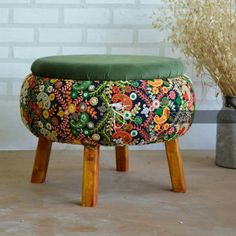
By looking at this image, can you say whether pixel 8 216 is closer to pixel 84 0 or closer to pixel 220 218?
pixel 220 218

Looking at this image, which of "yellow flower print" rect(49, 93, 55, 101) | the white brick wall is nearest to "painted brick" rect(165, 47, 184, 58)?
the white brick wall

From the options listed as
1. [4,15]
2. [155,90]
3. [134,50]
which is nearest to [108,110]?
[155,90]

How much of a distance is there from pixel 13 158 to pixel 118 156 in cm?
45

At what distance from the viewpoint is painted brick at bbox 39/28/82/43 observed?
8.08 feet

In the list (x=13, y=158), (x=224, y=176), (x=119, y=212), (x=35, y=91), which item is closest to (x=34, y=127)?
(x=35, y=91)

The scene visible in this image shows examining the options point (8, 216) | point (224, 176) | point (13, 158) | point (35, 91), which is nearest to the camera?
point (8, 216)

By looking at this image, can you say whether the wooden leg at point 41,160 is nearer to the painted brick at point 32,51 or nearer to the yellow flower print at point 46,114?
the yellow flower print at point 46,114

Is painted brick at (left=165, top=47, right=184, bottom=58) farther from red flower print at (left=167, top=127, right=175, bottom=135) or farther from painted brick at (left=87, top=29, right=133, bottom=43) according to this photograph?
red flower print at (left=167, top=127, right=175, bottom=135)

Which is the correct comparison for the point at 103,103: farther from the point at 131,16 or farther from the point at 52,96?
the point at 131,16

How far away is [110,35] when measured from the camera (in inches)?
97.6

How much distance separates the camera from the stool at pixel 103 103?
1.68 m

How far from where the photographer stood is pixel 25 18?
2445mm

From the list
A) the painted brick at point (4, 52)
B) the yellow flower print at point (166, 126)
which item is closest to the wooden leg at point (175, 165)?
the yellow flower print at point (166, 126)

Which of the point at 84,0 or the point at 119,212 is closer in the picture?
the point at 119,212
